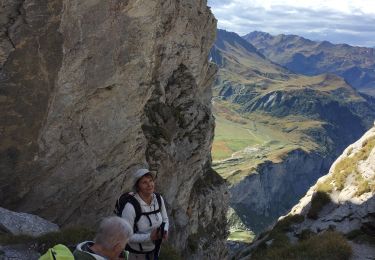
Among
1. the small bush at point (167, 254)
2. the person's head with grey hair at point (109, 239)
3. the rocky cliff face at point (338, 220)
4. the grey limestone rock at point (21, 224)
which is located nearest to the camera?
the person's head with grey hair at point (109, 239)

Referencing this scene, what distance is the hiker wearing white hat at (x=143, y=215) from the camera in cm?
1278

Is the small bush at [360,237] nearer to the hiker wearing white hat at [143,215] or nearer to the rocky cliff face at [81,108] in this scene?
the hiker wearing white hat at [143,215]

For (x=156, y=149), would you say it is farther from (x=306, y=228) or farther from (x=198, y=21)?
(x=198, y=21)

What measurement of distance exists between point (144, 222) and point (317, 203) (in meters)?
23.1

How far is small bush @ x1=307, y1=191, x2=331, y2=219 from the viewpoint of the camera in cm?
3238

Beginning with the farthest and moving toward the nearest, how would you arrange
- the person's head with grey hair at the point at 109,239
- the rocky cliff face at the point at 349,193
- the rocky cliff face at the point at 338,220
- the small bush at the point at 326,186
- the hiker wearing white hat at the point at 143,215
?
the small bush at the point at 326,186 → the rocky cliff face at the point at 349,193 → the rocky cliff face at the point at 338,220 → the hiker wearing white hat at the point at 143,215 → the person's head with grey hair at the point at 109,239

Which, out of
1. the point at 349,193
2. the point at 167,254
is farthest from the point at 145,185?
the point at 349,193

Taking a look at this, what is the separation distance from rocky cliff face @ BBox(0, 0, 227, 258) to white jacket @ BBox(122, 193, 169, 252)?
16117 millimetres

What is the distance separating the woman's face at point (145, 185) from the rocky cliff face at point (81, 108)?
16.3 metres

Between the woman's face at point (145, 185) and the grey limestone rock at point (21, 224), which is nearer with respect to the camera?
the woman's face at point (145, 185)

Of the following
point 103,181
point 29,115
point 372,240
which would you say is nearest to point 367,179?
point 372,240

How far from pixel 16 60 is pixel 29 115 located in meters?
3.44

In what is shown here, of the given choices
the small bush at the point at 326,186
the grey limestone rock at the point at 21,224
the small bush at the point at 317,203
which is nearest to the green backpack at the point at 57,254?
the grey limestone rock at the point at 21,224

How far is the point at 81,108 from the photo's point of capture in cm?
3170
